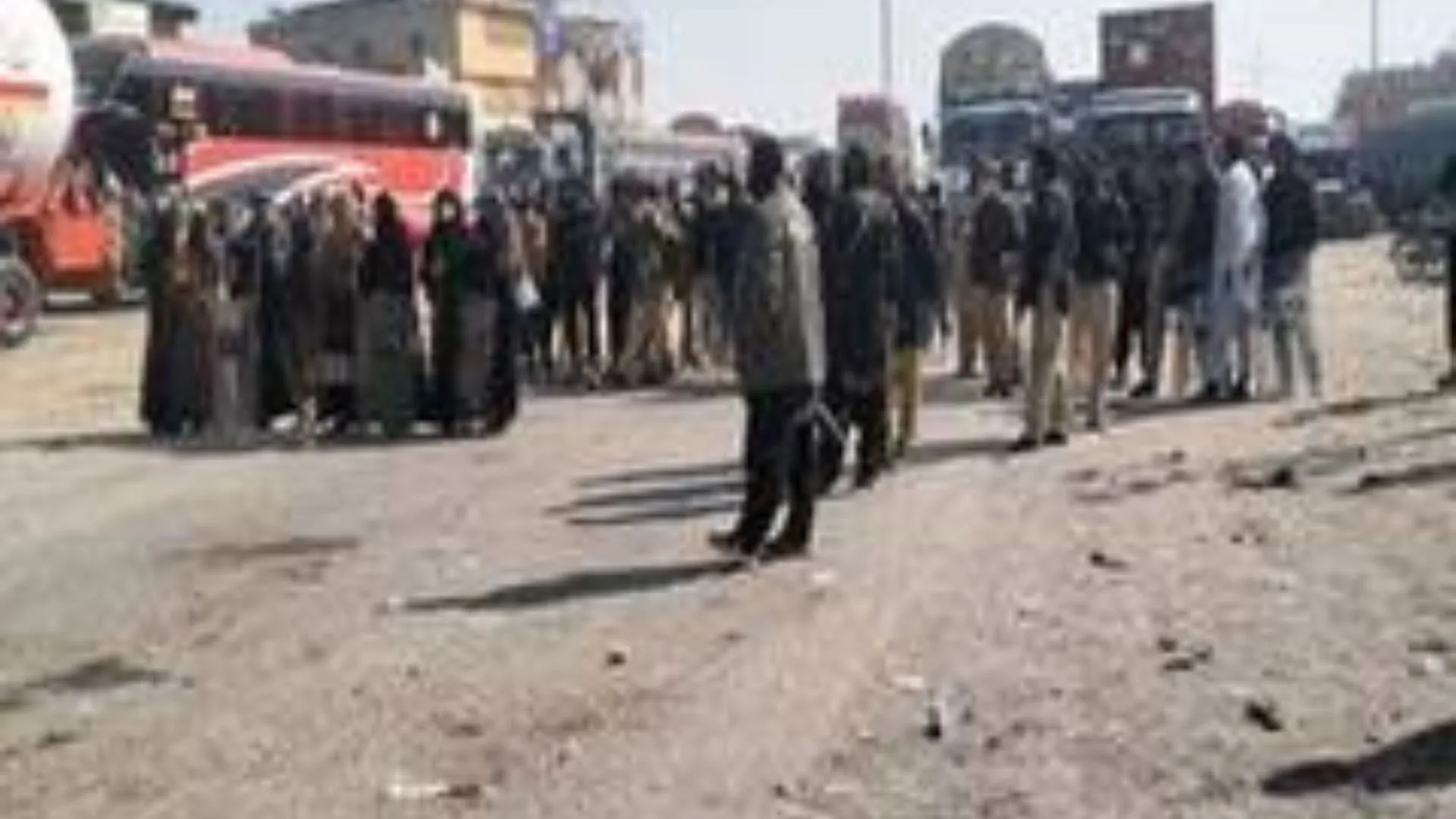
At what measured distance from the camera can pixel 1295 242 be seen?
80.0 ft

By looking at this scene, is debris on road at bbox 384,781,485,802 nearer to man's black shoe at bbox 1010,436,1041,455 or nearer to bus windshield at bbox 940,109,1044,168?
man's black shoe at bbox 1010,436,1041,455

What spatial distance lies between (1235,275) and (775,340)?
9184 millimetres

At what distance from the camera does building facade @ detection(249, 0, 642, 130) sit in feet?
338

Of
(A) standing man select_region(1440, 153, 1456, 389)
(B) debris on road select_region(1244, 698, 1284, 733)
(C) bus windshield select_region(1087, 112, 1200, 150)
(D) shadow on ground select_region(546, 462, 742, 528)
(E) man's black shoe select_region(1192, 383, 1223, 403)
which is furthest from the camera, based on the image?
(C) bus windshield select_region(1087, 112, 1200, 150)

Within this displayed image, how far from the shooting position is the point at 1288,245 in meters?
24.4

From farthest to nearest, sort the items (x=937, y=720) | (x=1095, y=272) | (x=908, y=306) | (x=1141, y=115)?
1. (x=1141, y=115)
2. (x=1095, y=272)
3. (x=908, y=306)
4. (x=937, y=720)

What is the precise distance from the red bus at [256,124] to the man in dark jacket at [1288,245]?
19.1 meters

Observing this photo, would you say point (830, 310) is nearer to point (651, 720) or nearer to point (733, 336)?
point (733, 336)

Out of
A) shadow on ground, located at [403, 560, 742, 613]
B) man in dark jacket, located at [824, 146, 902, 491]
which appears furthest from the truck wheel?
shadow on ground, located at [403, 560, 742, 613]

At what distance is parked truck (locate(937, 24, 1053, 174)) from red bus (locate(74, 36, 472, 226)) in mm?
8318

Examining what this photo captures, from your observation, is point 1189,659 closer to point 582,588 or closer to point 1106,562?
point 1106,562

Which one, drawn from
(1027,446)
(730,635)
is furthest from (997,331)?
(730,635)

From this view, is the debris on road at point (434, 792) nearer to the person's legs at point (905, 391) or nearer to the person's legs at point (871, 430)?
the person's legs at point (871, 430)

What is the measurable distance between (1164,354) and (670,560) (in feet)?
41.0
